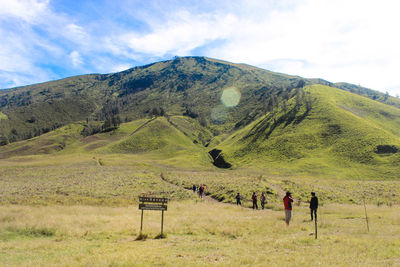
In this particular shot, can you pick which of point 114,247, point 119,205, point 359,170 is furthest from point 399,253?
point 359,170

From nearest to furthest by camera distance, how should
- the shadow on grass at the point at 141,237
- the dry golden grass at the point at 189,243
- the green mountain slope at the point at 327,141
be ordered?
the dry golden grass at the point at 189,243, the shadow on grass at the point at 141,237, the green mountain slope at the point at 327,141

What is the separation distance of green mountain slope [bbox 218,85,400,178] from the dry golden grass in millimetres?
68600

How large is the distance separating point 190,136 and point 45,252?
553 ft

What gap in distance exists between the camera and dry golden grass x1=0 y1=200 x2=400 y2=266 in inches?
A: 380

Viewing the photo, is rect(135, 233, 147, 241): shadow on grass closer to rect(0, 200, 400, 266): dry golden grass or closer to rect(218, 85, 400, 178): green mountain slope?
rect(0, 200, 400, 266): dry golden grass

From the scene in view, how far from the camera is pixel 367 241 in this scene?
478 inches

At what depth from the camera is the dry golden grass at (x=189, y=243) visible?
31.7 feet

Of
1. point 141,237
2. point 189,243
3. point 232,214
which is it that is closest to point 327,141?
point 232,214

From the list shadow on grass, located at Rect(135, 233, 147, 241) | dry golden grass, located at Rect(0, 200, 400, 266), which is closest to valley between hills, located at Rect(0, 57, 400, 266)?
dry golden grass, located at Rect(0, 200, 400, 266)

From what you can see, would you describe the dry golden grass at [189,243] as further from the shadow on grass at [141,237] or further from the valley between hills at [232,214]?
the shadow on grass at [141,237]

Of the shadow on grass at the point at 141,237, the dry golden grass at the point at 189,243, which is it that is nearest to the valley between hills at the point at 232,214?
the dry golden grass at the point at 189,243

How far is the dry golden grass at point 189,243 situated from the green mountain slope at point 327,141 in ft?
225

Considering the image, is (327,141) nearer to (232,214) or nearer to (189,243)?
(232,214)

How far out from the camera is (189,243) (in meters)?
13.2
